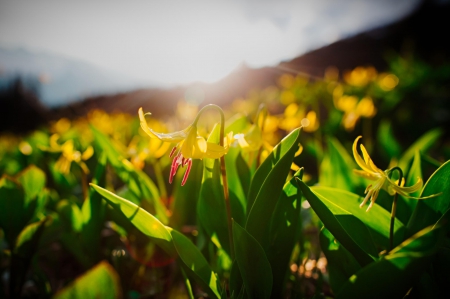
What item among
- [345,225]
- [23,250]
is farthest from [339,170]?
[23,250]

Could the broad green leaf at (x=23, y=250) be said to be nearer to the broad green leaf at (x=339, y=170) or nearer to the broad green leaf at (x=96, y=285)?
the broad green leaf at (x=96, y=285)

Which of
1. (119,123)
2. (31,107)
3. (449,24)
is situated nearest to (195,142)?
(119,123)

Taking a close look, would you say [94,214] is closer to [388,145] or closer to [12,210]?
[12,210]

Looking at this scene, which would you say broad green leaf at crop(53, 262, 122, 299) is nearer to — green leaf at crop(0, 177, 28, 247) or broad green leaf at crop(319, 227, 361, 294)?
broad green leaf at crop(319, 227, 361, 294)

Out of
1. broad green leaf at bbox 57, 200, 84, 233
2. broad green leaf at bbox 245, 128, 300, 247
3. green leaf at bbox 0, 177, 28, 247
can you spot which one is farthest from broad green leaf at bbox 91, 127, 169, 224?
broad green leaf at bbox 245, 128, 300, 247

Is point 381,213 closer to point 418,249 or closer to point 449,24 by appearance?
point 418,249

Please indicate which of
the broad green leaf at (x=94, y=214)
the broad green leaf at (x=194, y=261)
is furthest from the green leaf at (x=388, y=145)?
the broad green leaf at (x=94, y=214)
